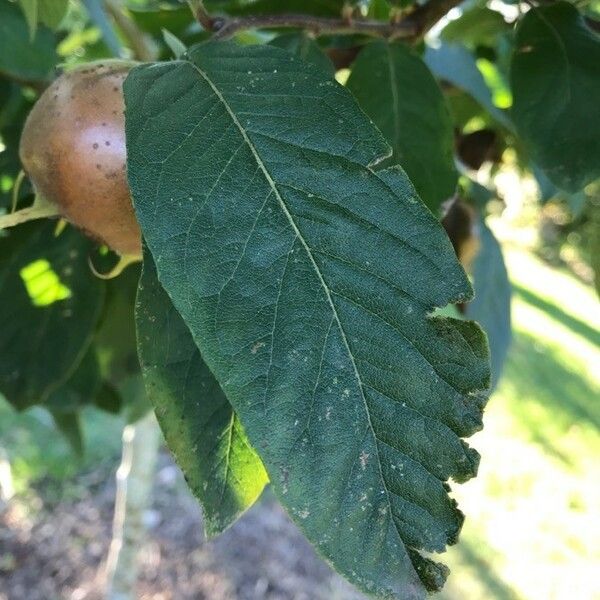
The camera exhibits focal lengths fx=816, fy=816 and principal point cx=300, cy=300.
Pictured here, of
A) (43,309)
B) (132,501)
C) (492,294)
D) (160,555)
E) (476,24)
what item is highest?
(476,24)

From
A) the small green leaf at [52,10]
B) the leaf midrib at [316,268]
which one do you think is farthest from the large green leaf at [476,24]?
the leaf midrib at [316,268]

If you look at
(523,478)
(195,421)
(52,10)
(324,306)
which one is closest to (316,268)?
(324,306)

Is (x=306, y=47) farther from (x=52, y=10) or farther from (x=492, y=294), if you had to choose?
(x=492, y=294)

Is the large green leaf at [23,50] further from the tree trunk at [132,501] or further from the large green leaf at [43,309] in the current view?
the tree trunk at [132,501]

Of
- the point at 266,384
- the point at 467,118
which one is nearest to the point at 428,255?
the point at 266,384

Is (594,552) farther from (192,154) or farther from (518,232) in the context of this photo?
(518,232)

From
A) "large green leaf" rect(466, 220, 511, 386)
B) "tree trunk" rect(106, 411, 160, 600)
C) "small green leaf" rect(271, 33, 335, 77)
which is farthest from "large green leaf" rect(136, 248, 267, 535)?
"tree trunk" rect(106, 411, 160, 600)

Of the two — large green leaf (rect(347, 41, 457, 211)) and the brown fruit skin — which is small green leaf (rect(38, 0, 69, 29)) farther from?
large green leaf (rect(347, 41, 457, 211))
